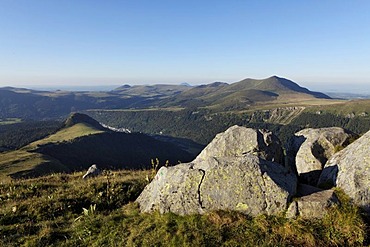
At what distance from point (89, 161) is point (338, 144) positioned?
653 feet

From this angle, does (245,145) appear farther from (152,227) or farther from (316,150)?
(152,227)

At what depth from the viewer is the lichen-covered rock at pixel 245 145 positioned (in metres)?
17.6

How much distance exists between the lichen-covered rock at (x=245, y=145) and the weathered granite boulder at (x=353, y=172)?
10.8 feet

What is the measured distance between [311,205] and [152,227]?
7.29m

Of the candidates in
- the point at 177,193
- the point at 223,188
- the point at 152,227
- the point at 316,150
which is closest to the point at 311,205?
the point at 223,188

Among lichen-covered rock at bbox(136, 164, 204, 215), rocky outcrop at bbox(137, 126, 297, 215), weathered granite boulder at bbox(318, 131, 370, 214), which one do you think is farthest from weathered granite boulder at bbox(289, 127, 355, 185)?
lichen-covered rock at bbox(136, 164, 204, 215)

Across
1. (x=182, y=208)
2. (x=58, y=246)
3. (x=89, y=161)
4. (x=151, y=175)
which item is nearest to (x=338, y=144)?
(x=182, y=208)

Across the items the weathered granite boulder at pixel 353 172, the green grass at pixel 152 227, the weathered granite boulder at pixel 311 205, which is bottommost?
the green grass at pixel 152 227

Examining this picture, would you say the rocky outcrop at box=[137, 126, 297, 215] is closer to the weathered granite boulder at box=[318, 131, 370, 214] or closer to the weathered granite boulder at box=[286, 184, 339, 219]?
the weathered granite boulder at box=[286, 184, 339, 219]

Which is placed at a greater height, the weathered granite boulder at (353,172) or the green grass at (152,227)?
the weathered granite boulder at (353,172)

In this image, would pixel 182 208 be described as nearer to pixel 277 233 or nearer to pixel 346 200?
pixel 277 233

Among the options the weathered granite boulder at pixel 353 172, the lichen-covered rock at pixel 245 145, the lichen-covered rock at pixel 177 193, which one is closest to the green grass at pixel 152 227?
the lichen-covered rock at pixel 177 193

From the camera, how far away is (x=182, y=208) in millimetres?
13836

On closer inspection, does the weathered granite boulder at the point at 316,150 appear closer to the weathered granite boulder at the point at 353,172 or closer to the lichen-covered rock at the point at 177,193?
the weathered granite boulder at the point at 353,172
